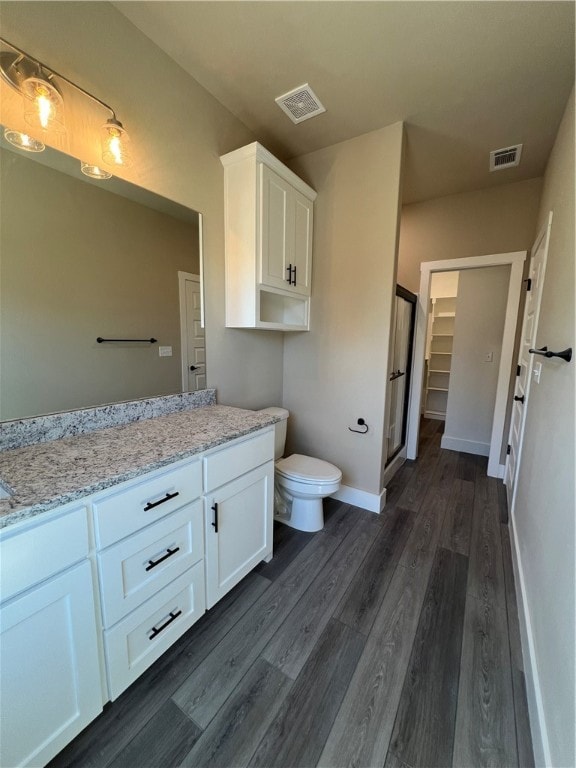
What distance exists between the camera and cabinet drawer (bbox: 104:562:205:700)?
1.02 meters

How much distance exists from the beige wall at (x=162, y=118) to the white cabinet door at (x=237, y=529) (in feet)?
2.28

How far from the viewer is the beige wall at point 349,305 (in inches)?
81.7

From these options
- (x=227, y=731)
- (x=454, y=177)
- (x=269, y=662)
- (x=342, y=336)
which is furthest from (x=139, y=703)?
(x=454, y=177)

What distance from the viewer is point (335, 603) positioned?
1540mm

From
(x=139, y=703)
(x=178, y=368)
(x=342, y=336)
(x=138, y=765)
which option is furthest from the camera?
(x=342, y=336)

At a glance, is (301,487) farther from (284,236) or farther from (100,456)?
(284,236)

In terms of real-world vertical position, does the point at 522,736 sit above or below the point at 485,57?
below

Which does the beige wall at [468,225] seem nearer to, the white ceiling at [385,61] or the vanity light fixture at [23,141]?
the white ceiling at [385,61]

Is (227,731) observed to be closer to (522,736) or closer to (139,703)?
(139,703)

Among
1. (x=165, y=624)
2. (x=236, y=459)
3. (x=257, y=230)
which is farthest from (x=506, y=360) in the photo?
(x=165, y=624)

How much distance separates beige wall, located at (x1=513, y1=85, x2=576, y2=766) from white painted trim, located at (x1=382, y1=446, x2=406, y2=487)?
97 cm

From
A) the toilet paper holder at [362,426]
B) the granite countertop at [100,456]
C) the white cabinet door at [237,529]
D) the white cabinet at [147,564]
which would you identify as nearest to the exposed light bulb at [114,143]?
the granite countertop at [100,456]

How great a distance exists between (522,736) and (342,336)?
6.70 feet

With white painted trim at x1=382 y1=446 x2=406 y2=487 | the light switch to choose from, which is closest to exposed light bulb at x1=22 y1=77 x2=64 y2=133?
the light switch
